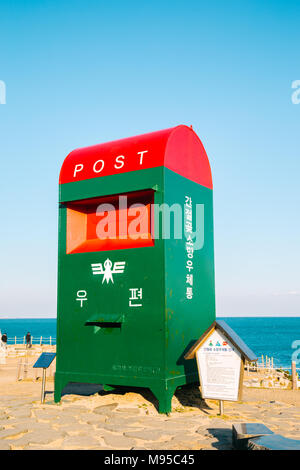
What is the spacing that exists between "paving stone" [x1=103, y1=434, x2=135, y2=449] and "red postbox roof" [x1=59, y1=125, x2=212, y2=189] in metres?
5.84

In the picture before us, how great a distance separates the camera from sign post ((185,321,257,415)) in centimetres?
941

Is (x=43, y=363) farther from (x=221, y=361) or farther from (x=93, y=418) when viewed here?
(x=221, y=361)

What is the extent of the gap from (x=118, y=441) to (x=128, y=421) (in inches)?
58.8

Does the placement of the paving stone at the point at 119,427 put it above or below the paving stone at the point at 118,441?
below

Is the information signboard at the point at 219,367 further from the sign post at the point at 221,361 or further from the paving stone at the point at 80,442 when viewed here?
the paving stone at the point at 80,442

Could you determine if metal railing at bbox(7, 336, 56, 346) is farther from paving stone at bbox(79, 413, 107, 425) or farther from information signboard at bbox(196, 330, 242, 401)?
information signboard at bbox(196, 330, 242, 401)

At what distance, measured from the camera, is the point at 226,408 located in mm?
10711

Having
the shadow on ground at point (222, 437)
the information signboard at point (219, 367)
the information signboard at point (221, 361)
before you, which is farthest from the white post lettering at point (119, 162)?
the shadow on ground at point (222, 437)

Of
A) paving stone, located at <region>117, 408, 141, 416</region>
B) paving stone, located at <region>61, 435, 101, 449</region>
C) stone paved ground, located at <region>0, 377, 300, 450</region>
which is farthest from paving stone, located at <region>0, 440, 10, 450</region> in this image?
paving stone, located at <region>117, 408, 141, 416</region>

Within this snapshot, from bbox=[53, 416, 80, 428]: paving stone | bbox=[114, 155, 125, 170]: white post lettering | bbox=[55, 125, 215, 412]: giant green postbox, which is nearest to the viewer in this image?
bbox=[53, 416, 80, 428]: paving stone

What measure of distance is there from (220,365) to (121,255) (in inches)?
135

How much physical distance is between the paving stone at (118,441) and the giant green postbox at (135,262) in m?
1.99

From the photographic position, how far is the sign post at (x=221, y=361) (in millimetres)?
9406

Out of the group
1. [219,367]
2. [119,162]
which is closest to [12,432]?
[219,367]
